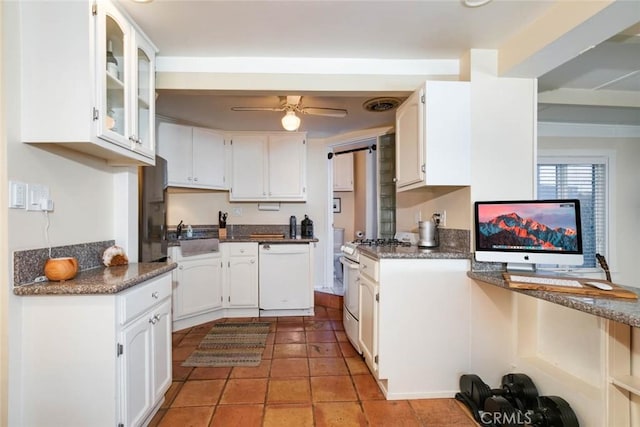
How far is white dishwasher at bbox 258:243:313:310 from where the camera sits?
11.7ft

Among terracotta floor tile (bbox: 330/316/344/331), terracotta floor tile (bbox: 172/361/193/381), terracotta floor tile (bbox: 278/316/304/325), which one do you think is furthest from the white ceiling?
terracotta floor tile (bbox: 278/316/304/325)

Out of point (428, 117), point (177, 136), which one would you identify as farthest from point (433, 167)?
point (177, 136)

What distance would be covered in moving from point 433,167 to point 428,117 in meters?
0.33

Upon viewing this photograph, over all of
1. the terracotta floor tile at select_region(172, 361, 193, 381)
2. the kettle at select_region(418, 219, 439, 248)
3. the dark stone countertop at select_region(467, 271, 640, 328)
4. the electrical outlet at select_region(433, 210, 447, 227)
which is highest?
the electrical outlet at select_region(433, 210, 447, 227)

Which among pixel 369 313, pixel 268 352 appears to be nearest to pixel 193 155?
pixel 268 352

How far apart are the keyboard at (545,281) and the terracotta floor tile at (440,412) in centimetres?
88

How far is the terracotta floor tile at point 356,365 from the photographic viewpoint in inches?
92.0

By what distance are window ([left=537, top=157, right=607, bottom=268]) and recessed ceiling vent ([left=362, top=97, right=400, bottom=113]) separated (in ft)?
6.48

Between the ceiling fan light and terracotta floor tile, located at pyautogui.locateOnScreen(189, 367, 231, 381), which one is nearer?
terracotta floor tile, located at pyautogui.locateOnScreen(189, 367, 231, 381)

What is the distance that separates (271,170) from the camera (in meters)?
3.90

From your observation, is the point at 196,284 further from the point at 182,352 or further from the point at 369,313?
the point at 369,313

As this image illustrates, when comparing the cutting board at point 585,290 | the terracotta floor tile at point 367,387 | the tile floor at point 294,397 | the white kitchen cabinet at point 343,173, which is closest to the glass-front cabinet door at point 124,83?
the tile floor at point 294,397

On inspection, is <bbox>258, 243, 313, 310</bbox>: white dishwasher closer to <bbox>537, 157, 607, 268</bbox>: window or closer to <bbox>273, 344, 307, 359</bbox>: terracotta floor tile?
<bbox>273, 344, 307, 359</bbox>: terracotta floor tile
